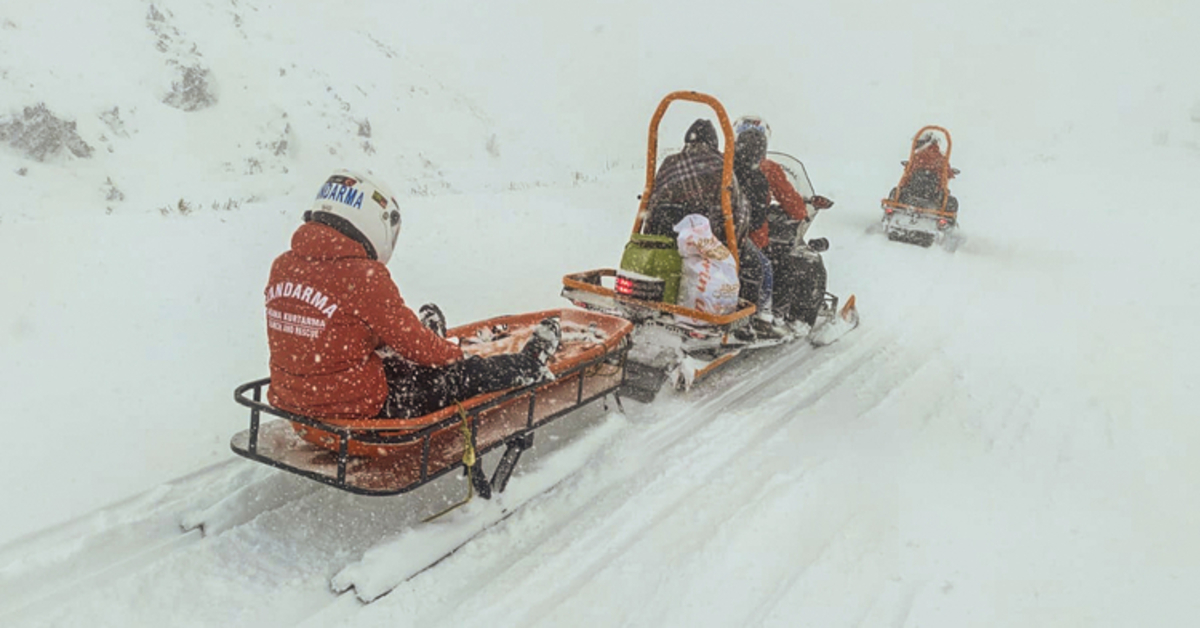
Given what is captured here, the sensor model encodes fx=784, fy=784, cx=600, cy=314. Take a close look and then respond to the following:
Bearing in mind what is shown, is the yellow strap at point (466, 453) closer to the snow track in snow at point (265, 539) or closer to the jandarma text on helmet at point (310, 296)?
the snow track in snow at point (265, 539)

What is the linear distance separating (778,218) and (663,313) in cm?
199

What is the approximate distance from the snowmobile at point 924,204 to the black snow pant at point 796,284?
6.79 m

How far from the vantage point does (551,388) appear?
4680 millimetres

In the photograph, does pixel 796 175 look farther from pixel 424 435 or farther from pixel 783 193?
pixel 424 435

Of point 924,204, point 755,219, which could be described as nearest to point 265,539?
point 755,219

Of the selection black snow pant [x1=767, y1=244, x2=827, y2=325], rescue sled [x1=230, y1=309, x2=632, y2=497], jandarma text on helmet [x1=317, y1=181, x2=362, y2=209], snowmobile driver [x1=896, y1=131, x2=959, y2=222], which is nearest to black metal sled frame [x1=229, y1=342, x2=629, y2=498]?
rescue sled [x1=230, y1=309, x2=632, y2=497]

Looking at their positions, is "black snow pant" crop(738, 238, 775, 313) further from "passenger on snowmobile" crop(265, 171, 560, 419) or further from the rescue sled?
"passenger on snowmobile" crop(265, 171, 560, 419)

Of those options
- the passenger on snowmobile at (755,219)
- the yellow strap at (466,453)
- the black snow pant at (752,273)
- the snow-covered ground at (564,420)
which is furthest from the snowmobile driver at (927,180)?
the yellow strap at (466,453)

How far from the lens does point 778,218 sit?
687cm

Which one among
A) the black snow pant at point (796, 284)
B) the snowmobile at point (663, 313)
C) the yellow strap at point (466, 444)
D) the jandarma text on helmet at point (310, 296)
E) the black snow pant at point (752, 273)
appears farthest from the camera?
the black snow pant at point (796, 284)

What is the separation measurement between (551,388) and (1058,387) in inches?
166

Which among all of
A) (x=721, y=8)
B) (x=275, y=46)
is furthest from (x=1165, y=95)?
(x=275, y=46)

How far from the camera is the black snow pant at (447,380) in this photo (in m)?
3.58

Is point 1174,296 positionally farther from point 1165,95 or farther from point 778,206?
point 1165,95
